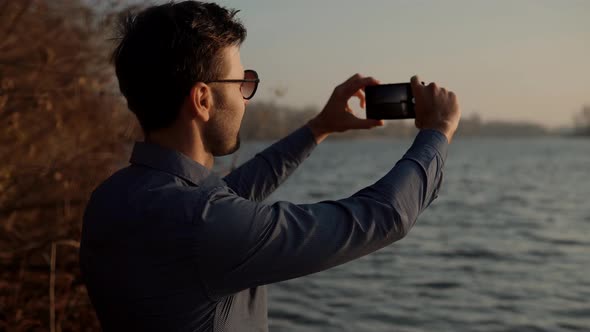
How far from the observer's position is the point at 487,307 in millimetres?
8602

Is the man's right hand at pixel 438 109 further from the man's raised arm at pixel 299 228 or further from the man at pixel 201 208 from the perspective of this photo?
the man's raised arm at pixel 299 228

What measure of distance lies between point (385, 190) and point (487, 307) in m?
7.45

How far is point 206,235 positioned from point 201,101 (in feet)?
1.61

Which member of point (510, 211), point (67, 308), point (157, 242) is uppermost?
point (157, 242)

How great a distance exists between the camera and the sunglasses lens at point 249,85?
2.08m

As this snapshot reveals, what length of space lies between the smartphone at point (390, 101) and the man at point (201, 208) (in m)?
0.11

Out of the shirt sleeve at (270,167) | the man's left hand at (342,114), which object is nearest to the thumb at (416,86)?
the man's left hand at (342,114)

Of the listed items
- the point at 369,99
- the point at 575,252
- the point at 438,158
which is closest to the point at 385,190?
the point at 438,158

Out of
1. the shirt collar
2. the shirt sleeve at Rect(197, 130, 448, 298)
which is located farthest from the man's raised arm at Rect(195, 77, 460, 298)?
the shirt collar

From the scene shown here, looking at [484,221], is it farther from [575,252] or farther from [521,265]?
[521,265]

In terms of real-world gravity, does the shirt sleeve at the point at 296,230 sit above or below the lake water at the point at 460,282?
above

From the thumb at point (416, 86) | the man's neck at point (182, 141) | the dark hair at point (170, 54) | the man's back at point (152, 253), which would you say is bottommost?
the man's back at point (152, 253)

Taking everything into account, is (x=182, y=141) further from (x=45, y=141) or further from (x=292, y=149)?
(x=45, y=141)

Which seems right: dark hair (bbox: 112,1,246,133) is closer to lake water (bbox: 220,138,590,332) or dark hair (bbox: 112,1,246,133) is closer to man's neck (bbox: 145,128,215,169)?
man's neck (bbox: 145,128,215,169)
